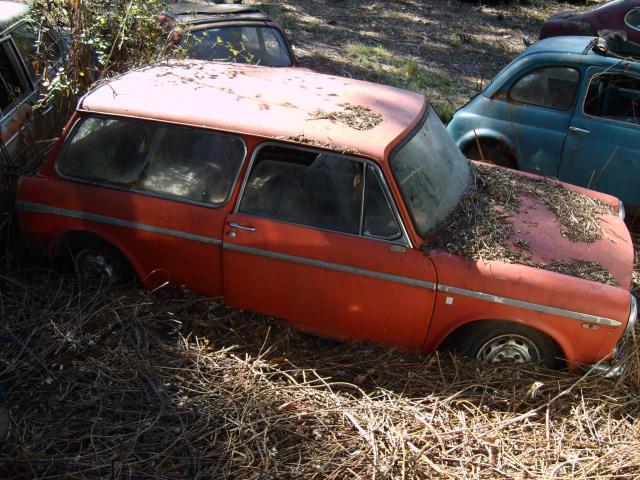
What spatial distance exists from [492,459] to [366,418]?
0.72 metres

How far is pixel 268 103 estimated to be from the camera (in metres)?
4.02

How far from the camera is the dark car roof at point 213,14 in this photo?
6.73 metres

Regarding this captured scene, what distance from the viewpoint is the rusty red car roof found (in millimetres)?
3751

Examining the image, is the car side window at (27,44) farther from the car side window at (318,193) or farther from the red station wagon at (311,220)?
the car side window at (318,193)

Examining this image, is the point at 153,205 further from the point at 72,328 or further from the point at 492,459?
the point at 492,459

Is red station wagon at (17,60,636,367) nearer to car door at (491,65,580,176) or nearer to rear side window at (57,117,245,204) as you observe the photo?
rear side window at (57,117,245,204)

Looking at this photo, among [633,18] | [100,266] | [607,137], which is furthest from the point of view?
[633,18]

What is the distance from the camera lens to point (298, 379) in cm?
390

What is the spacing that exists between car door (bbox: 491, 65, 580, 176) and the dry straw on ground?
2570 millimetres

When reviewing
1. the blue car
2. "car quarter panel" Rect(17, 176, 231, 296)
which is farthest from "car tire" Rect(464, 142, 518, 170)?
"car quarter panel" Rect(17, 176, 231, 296)

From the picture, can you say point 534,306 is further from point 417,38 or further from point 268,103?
point 417,38

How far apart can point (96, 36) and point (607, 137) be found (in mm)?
4813

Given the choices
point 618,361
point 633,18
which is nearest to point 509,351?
point 618,361

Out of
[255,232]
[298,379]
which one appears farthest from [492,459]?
[255,232]
